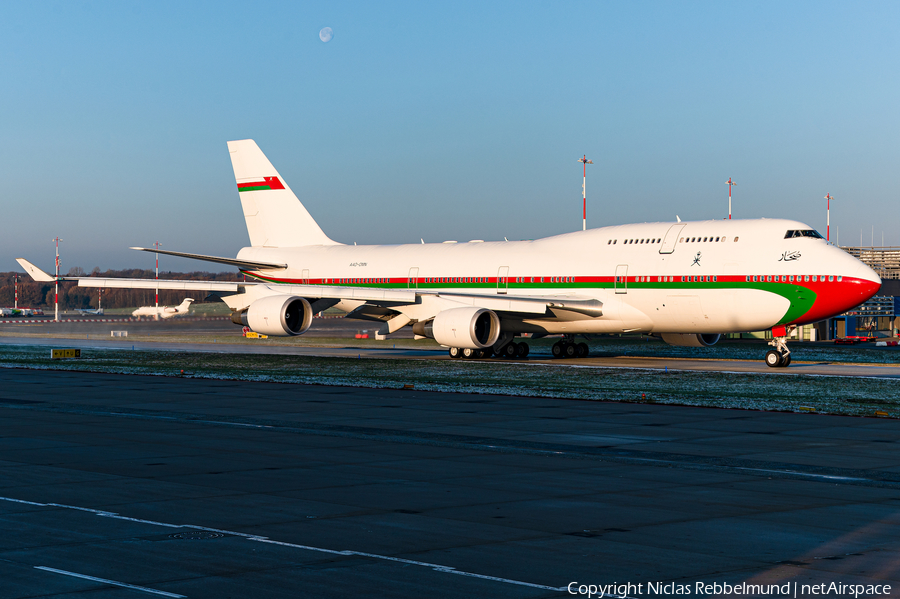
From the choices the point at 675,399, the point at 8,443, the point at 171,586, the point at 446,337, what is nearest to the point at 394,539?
the point at 171,586

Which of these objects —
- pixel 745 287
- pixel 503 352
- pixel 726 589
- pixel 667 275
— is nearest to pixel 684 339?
pixel 667 275

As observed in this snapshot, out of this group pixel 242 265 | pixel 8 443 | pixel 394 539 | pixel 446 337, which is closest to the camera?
pixel 394 539

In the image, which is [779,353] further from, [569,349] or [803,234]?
[569,349]

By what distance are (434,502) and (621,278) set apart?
27822 mm

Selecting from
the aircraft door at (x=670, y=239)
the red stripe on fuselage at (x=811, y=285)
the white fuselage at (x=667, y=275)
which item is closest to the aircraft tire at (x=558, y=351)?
the white fuselage at (x=667, y=275)

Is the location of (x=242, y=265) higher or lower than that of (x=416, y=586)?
higher

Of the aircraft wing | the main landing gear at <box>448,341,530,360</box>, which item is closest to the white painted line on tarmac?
the aircraft wing

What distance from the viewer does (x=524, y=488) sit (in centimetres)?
1281

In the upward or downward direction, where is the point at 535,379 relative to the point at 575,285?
downward

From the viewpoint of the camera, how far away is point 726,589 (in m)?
7.93

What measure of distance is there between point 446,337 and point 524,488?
2626 centimetres

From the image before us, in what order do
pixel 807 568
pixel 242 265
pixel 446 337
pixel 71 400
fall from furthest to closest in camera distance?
pixel 242 265
pixel 446 337
pixel 71 400
pixel 807 568

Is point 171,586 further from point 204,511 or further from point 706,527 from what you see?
point 706,527

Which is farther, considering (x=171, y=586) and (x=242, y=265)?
(x=242, y=265)
